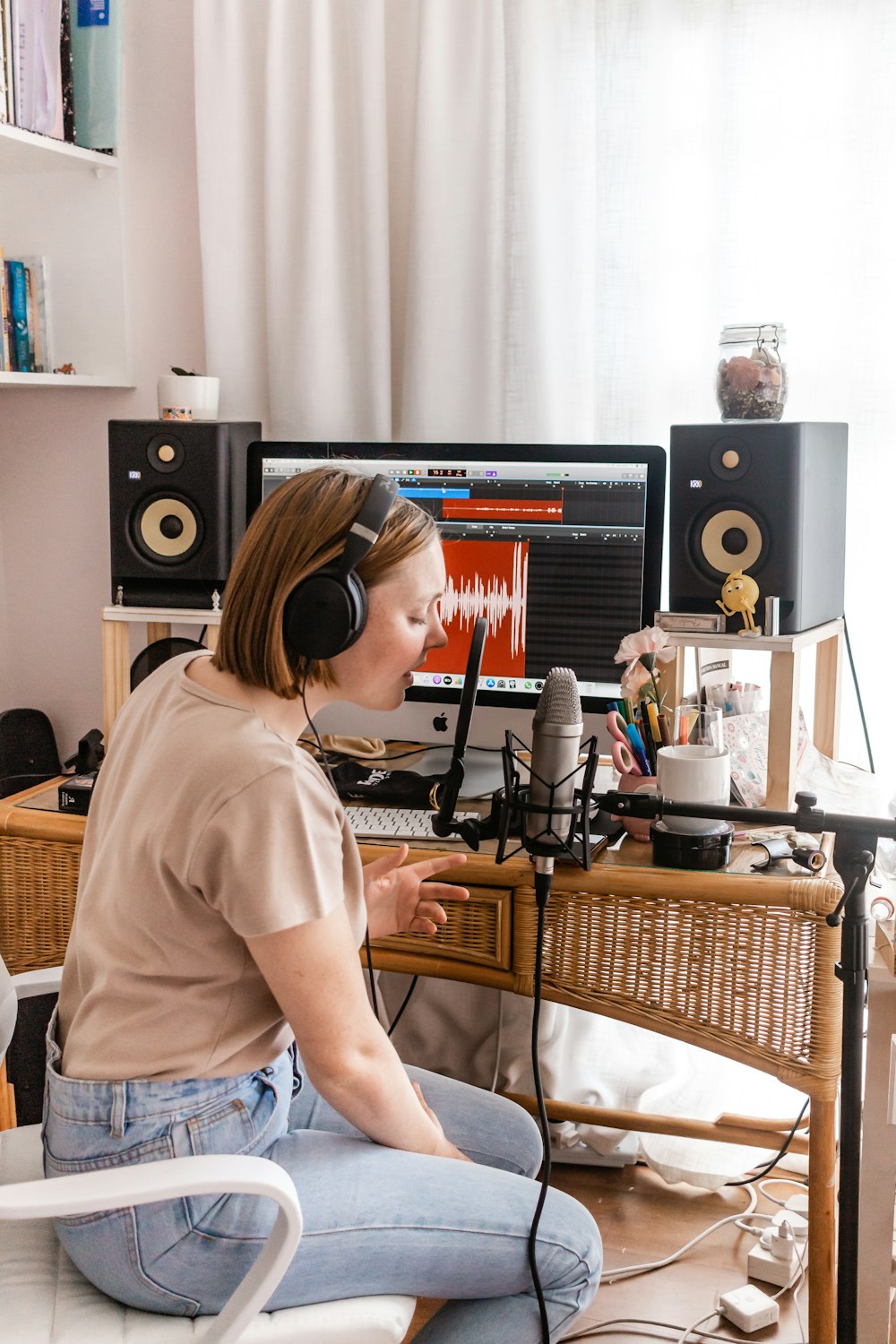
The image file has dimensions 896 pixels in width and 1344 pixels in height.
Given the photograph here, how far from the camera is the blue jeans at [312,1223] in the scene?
1.04 meters

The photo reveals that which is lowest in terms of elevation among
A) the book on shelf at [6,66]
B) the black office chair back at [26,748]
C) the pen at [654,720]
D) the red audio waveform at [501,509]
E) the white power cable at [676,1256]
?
the white power cable at [676,1256]

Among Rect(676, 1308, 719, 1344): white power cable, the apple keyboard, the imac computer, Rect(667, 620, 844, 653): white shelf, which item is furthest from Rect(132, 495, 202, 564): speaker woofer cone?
Rect(676, 1308, 719, 1344): white power cable

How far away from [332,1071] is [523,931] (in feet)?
1.61

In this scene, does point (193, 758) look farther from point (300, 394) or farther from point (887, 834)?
point (300, 394)

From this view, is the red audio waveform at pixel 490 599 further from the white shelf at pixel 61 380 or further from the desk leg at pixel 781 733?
the white shelf at pixel 61 380

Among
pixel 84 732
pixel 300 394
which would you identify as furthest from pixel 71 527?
pixel 300 394

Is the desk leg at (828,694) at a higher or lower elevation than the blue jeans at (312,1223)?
higher

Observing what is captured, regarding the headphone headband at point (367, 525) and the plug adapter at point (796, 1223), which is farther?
the plug adapter at point (796, 1223)

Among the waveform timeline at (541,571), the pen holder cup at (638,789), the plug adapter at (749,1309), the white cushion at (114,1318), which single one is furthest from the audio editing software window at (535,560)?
the white cushion at (114,1318)

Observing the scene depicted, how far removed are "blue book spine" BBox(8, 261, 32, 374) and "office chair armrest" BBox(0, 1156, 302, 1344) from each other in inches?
63.7

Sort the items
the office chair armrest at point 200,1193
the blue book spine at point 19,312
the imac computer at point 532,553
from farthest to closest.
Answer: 1. the blue book spine at point 19,312
2. the imac computer at point 532,553
3. the office chair armrest at point 200,1193

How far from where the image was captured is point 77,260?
7.48 feet

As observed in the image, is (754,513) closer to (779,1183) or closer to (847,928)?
(847,928)

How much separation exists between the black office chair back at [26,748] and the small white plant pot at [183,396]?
2.42 feet
